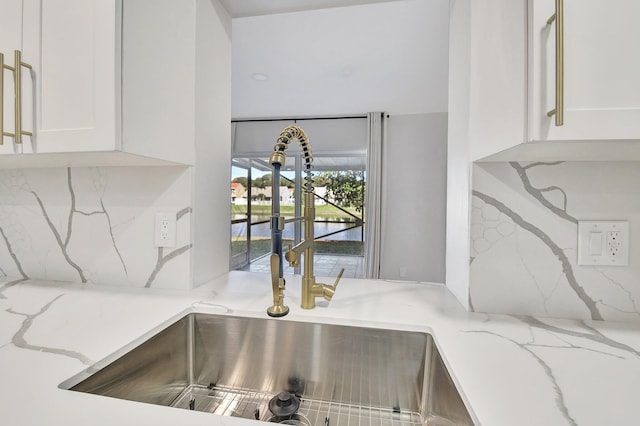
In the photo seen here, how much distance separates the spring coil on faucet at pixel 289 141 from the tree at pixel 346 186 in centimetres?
327

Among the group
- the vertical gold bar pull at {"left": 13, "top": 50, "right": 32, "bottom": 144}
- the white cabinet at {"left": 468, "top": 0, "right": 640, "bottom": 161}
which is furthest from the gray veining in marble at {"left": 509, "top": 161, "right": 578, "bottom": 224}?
the vertical gold bar pull at {"left": 13, "top": 50, "right": 32, "bottom": 144}

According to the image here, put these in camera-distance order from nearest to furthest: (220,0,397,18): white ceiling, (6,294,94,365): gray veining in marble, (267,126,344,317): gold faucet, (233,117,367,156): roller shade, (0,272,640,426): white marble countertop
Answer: (0,272,640,426): white marble countertop → (6,294,94,365): gray veining in marble → (267,126,344,317): gold faucet → (220,0,397,18): white ceiling → (233,117,367,156): roller shade

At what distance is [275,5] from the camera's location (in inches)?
44.3

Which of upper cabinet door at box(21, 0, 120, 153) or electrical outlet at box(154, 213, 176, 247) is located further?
electrical outlet at box(154, 213, 176, 247)

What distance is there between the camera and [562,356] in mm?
614

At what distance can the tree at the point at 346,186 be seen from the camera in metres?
4.15

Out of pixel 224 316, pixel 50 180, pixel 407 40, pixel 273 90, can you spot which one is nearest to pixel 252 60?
pixel 273 90

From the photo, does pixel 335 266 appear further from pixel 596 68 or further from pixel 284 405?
pixel 596 68

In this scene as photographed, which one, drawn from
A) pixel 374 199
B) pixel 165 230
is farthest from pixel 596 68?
→ pixel 374 199

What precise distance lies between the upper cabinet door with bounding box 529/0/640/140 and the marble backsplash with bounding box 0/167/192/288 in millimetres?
1016

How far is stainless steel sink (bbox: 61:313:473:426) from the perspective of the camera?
73 centimetres

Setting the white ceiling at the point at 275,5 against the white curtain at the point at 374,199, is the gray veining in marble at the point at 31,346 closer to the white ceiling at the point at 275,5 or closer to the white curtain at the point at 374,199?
the white ceiling at the point at 275,5

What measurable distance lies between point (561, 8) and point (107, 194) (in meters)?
1.36

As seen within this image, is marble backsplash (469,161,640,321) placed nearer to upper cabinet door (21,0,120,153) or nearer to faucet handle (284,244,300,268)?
faucet handle (284,244,300,268)
